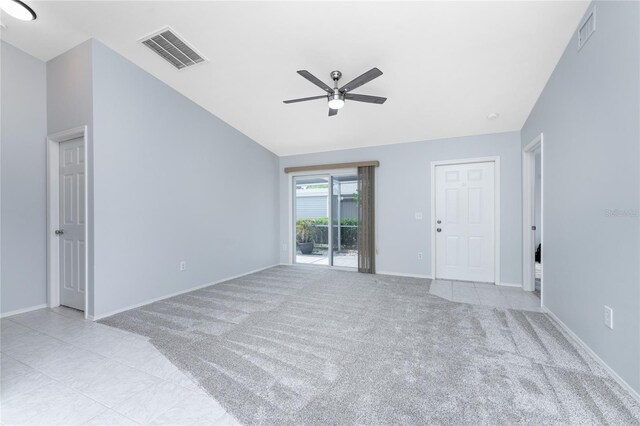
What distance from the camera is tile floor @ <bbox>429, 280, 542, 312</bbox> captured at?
342 cm

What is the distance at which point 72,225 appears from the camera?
127 inches

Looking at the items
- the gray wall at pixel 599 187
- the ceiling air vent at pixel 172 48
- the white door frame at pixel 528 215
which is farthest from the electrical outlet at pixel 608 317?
the ceiling air vent at pixel 172 48

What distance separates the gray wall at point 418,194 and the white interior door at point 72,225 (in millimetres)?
3977

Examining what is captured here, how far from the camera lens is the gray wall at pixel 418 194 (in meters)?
4.28

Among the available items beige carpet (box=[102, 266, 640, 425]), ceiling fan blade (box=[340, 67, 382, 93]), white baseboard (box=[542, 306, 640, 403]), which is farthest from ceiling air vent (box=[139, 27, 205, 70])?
white baseboard (box=[542, 306, 640, 403])

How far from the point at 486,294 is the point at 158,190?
15.4 feet

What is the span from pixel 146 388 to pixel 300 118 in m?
3.86

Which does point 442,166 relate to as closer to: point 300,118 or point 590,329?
point 300,118

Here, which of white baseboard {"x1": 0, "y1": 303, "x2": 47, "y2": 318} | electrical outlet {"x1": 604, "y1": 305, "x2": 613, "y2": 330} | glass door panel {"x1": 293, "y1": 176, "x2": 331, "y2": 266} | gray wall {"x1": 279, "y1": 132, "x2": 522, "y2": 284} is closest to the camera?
electrical outlet {"x1": 604, "y1": 305, "x2": 613, "y2": 330}

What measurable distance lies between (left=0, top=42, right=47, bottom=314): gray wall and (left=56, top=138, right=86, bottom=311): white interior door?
220mm

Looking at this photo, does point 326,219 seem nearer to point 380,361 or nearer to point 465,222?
point 465,222

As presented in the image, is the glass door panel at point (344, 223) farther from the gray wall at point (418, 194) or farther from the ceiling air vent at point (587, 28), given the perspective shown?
the ceiling air vent at point (587, 28)

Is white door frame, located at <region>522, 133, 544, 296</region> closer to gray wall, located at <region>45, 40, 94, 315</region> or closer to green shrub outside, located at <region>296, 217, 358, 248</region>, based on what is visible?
green shrub outside, located at <region>296, 217, 358, 248</region>

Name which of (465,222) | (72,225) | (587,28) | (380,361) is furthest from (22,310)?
(587,28)
